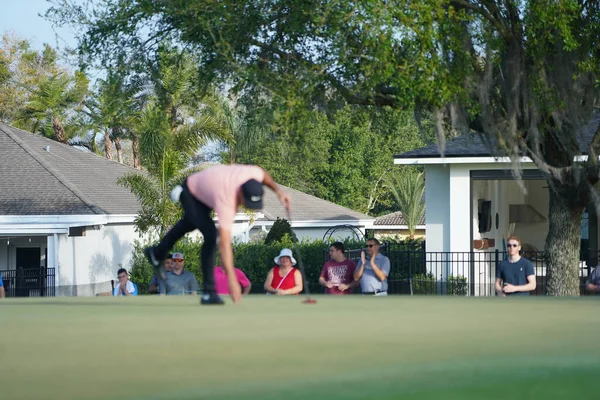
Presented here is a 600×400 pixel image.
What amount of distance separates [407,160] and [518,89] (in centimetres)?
871

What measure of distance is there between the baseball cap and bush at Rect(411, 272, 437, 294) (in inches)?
640

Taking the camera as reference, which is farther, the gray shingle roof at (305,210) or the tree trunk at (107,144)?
the tree trunk at (107,144)

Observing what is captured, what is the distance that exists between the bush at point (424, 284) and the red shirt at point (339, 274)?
10.2 meters

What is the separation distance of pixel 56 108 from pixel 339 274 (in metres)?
45.8

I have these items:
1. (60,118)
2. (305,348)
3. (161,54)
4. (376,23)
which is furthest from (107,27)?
(60,118)

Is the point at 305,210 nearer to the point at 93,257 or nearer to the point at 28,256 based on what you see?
the point at 28,256

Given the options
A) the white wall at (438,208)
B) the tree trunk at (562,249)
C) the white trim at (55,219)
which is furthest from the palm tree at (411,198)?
the tree trunk at (562,249)

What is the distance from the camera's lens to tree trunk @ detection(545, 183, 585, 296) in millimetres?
18234

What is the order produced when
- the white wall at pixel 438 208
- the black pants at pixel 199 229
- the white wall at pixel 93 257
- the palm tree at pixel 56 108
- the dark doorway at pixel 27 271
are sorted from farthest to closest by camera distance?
the palm tree at pixel 56 108 → the white wall at pixel 93 257 → the dark doorway at pixel 27 271 → the white wall at pixel 438 208 → the black pants at pixel 199 229

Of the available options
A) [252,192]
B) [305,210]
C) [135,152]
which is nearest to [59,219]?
[305,210]

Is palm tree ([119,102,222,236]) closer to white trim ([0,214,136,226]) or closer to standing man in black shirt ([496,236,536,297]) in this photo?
white trim ([0,214,136,226])

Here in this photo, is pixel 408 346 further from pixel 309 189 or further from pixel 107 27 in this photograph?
pixel 309 189

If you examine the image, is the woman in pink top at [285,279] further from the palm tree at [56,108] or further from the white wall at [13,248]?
the palm tree at [56,108]

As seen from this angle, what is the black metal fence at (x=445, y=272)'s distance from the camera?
2312cm
